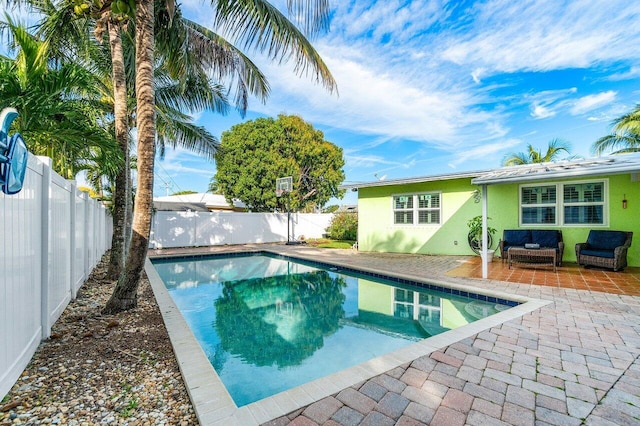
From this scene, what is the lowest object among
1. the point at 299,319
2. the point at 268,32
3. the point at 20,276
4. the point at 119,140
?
the point at 299,319

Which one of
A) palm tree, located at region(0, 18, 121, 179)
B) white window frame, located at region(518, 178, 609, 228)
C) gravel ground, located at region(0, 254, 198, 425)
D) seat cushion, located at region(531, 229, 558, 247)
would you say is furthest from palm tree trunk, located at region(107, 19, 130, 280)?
white window frame, located at region(518, 178, 609, 228)

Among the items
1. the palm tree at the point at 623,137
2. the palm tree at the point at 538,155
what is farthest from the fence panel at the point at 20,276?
the palm tree at the point at 538,155

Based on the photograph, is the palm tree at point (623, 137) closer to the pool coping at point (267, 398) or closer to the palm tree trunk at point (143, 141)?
the pool coping at point (267, 398)

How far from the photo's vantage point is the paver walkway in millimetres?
2324

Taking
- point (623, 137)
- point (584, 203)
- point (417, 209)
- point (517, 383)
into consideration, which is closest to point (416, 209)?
point (417, 209)

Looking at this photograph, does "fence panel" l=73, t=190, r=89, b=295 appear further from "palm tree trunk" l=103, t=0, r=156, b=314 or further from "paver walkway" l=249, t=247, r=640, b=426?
"paver walkway" l=249, t=247, r=640, b=426

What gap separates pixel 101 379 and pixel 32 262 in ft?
4.65

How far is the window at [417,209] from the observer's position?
12477 millimetres

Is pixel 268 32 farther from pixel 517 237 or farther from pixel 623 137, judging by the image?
pixel 623 137

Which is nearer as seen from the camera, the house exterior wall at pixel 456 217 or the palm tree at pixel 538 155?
the house exterior wall at pixel 456 217

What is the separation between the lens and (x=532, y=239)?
9.67 m

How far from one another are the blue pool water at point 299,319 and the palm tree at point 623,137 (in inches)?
642

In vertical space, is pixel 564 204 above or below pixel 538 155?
below

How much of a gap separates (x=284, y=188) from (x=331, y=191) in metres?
5.16
